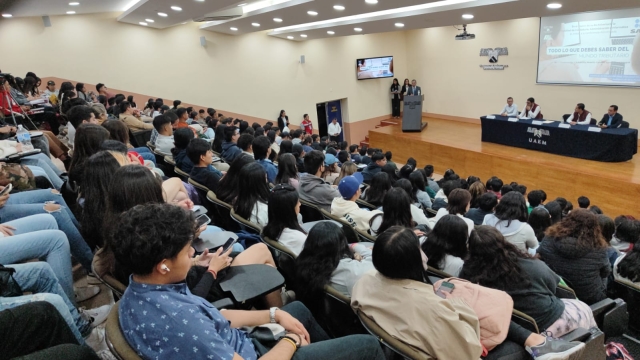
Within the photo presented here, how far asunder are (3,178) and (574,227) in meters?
3.78

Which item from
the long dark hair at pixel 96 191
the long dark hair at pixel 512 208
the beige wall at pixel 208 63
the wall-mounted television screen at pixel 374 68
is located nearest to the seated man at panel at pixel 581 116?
the wall-mounted television screen at pixel 374 68

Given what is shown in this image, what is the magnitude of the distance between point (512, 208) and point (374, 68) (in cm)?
1000

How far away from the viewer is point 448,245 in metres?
2.28

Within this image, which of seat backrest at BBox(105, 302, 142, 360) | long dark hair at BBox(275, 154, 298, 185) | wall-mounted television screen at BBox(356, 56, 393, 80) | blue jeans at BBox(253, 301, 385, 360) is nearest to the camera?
seat backrest at BBox(105, 302, 142, 360)

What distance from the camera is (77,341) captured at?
1483 mm

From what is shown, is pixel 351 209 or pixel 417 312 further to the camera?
pixel 351 209

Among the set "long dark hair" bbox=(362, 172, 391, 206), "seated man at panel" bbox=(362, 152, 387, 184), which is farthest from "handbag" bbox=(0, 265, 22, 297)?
"seated man at panel" bbox=(362, 152, 387, 184)

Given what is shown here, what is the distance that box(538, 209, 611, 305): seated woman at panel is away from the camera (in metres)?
2.58

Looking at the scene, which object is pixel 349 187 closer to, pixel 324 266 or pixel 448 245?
pixel 448 245

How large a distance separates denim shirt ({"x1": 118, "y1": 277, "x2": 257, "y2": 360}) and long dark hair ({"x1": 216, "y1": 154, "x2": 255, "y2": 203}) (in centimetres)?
159

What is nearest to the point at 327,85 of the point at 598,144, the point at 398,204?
the point at 598,144

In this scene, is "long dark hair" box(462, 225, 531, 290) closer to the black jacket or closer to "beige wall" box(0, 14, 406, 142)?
the black jacket

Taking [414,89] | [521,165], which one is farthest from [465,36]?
[521,165]

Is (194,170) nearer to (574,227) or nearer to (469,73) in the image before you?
(574,227)
